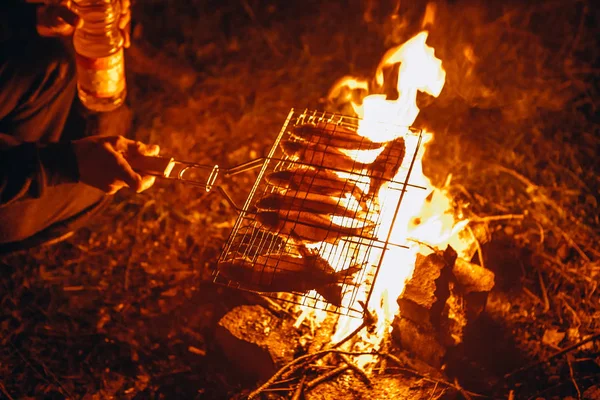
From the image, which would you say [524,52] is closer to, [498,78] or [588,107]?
[498,78]

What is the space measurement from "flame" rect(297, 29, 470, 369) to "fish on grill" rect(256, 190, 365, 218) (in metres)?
0.25

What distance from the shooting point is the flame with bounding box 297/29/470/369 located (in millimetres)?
3047

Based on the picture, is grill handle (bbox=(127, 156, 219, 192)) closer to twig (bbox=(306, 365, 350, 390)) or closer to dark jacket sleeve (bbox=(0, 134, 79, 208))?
dark jacket sleeve (bbox=(0, 134, 79, 208))

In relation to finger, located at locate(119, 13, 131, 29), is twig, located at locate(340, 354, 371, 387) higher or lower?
lower

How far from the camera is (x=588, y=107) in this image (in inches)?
179

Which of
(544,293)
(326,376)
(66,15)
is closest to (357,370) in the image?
(326,376)

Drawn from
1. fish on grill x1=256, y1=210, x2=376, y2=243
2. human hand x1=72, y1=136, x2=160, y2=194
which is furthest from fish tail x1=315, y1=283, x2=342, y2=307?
human hand x1=72, y1=136, x2=160, y2=194

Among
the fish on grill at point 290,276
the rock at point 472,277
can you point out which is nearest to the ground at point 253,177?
the rock at point 472,277

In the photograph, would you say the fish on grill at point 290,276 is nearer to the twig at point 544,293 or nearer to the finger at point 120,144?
the finger at point 120,144

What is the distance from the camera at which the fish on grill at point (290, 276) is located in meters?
2.54

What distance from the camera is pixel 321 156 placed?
2959 mm

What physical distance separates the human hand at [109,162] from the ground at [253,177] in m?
0.99

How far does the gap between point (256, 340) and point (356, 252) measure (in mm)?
744

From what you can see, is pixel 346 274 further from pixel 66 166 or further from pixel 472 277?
pixel 66 166
